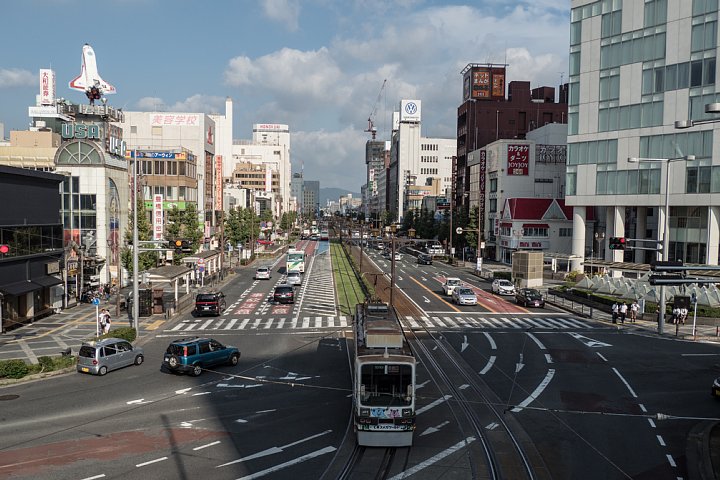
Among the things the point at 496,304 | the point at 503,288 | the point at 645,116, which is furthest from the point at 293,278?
the point at 645,116

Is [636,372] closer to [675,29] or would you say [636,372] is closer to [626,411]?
[626,411]

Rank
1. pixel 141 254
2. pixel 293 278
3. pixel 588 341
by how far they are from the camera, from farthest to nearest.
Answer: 1. pixel 293 278
2. pixel 141 254
3. pixel 588 341

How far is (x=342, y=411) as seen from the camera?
22.1m

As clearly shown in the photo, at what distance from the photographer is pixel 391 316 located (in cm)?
2414

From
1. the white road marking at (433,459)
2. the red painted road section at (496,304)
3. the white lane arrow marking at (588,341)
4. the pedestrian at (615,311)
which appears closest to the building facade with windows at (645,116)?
the pedestrian at (615,311)

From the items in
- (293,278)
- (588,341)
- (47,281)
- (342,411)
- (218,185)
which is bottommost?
(588,341)

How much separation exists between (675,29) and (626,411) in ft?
185

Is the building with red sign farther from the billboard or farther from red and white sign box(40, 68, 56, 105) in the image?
red and white sign box(40, 68, 56, 105)

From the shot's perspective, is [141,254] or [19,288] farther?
[141,254]

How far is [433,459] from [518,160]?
297 feet

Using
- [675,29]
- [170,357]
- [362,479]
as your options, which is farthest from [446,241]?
[362,479]

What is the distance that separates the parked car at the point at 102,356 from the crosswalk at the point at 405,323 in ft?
37.2

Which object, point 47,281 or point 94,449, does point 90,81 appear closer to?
point 47,281

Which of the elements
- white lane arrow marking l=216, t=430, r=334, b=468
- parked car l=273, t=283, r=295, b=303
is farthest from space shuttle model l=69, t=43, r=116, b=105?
white lane arrow marking l=216, t=430, r=334, b=468
